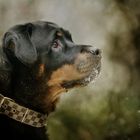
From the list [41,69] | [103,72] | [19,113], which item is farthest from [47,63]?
[103,72]

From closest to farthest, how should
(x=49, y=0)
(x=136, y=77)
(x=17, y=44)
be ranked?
1. (x=17, y=44)
2. (x=49, y=0)
3. (x=136, y=77)

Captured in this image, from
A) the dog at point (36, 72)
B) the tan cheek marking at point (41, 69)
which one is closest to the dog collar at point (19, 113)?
the dog at point (36, 72)

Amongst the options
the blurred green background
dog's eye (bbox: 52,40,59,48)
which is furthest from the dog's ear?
the blurred green background

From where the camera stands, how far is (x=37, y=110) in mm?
2537

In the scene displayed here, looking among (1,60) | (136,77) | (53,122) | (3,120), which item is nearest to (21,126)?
(3,120)

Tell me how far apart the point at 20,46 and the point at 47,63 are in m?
0.20

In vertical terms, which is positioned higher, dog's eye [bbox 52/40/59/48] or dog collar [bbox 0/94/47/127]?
dog's eye [bbox 52/40/59/48]

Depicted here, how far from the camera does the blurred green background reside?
340 centimetres

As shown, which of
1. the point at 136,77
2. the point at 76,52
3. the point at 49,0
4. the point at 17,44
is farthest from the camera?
the point at 136,77

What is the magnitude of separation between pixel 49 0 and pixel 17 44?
3.36ft

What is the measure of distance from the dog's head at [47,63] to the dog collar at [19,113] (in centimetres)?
8

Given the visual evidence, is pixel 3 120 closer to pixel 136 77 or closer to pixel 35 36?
pixel 35 36

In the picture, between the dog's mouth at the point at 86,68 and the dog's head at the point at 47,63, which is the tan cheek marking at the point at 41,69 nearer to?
the dog's head at the point at 47,63

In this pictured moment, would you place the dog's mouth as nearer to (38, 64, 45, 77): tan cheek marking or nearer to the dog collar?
(38, 64, 45, 77): tan cheek marking
